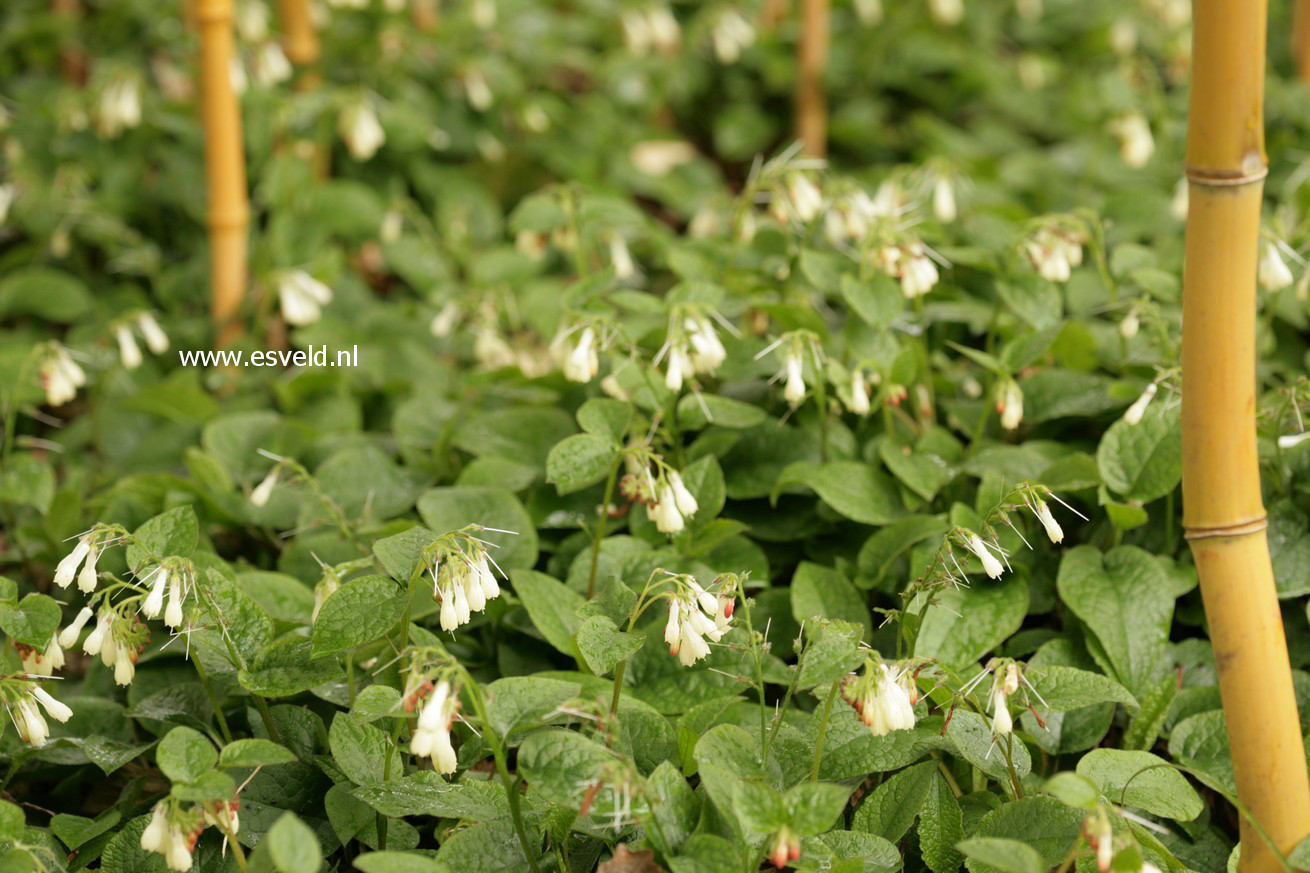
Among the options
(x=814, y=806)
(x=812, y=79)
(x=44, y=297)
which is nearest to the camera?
(x=814, y=806)

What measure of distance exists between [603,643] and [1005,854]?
0.59 m

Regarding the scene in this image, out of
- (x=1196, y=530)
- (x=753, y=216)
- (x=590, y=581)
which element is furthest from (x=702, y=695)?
(x=753, y=216)

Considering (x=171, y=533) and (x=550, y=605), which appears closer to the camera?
(x=171, y=533)

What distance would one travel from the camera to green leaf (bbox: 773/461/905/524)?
2211mm

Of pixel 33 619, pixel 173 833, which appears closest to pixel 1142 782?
pixel 173 833

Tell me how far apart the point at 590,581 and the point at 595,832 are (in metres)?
0.55

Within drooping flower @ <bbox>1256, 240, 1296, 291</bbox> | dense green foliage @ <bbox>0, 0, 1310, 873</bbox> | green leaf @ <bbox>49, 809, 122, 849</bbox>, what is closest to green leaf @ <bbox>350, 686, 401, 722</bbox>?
dense green foliage @ <bbox>0, 0, 1310, 873</bbox>

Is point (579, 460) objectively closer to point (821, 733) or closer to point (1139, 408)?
point (821, 733)

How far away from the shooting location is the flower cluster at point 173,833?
149cm

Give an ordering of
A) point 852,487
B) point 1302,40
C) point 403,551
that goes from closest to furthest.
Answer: point 403,551 → point 852,487 → point 1302,40

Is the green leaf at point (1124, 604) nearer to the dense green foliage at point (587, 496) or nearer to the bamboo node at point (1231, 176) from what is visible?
the dense green foliage at point (587, 496)

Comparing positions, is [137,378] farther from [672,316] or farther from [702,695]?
[702,695]

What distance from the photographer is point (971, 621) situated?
2047mm

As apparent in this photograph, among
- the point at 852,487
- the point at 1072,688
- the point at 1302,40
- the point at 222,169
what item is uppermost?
the point at 222,169
